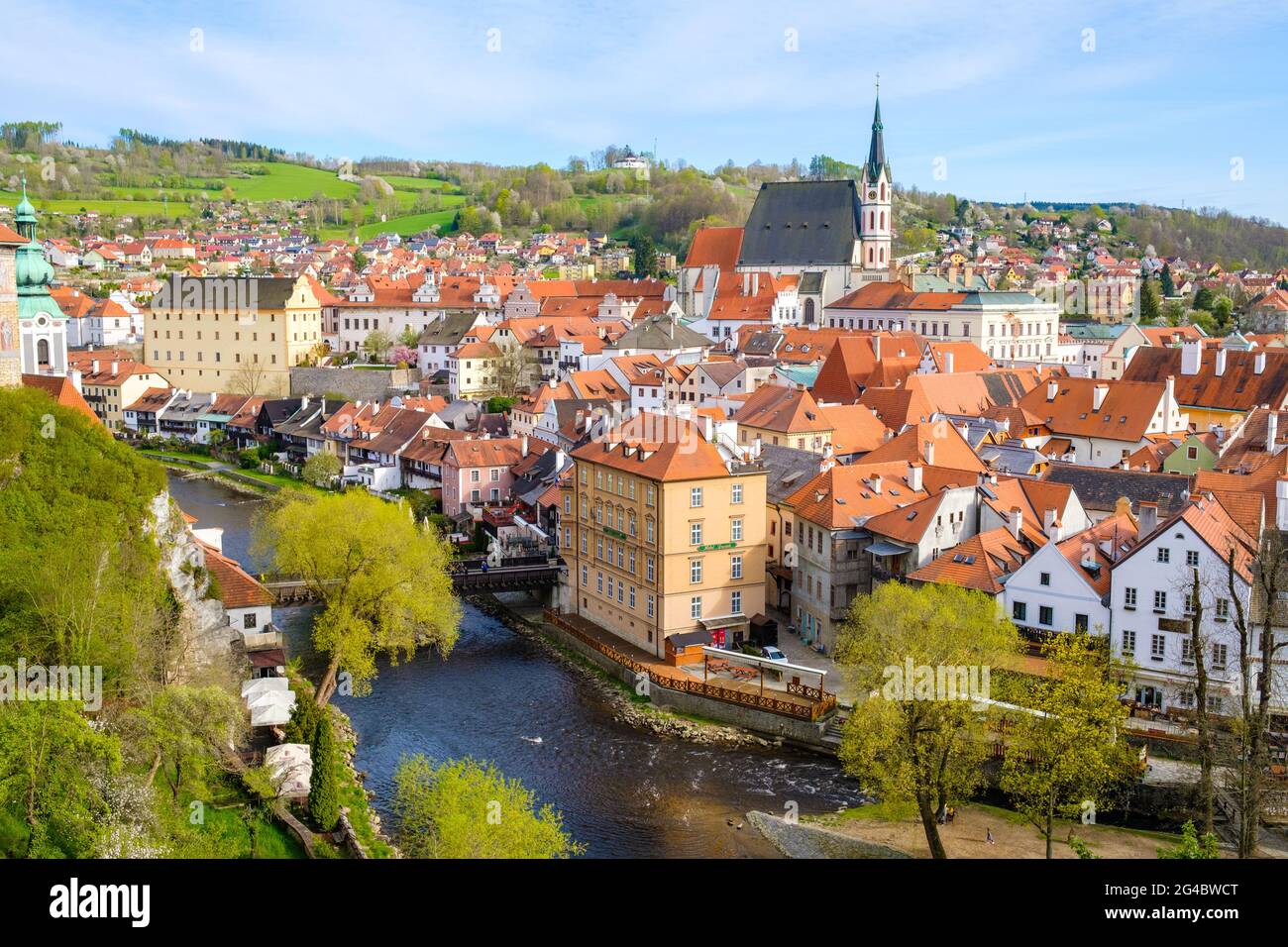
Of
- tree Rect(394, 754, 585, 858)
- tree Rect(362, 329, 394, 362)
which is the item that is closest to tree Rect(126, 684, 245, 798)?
tree Rect(394, 754, 585, 858)

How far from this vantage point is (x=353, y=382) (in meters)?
45.6

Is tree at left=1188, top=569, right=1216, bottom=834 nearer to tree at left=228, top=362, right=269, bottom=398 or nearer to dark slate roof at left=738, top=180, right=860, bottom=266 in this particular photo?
tree at left=228, top=362, right=269, bottom=398

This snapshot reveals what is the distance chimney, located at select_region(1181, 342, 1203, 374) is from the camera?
103ft

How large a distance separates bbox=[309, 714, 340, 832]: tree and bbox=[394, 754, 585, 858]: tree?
72cm

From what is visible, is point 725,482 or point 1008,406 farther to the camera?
point 1008,406

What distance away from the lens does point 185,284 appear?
5066 cm

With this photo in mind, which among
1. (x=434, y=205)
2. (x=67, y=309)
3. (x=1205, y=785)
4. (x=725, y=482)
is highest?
(x=434, y=205)

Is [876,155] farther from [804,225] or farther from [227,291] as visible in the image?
[227,291]

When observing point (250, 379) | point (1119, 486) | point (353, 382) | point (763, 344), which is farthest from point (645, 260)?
point (1119, 486)

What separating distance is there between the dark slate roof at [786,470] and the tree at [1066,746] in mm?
8570
